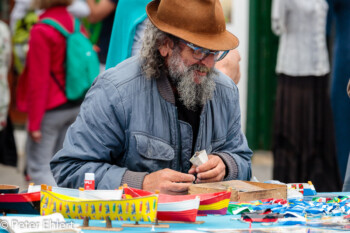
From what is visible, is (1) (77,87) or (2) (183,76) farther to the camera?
(1) (77,87)

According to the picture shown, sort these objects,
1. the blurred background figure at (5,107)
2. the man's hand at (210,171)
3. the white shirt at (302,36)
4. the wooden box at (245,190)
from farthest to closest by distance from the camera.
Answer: the blurred background figure at (5,107) < the white shirt at (302,36) < the man's hand at (210,171) < the wooden box at (245,190)

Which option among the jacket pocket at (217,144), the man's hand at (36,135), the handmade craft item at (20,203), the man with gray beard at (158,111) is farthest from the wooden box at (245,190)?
the man's hand at (36,135)

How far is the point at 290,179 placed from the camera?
25.3 feet

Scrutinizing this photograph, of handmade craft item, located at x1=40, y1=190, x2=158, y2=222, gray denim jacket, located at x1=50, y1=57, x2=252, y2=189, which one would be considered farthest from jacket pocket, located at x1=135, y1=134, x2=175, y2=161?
handmade craft item, located at x1=40, y1=190, x2=158, y2=222

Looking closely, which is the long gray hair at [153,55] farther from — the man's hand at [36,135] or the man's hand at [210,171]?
the man's hand at [36,135]

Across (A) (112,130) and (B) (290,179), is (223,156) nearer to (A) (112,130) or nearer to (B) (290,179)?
(A) (112,130)

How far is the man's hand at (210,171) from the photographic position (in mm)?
3709

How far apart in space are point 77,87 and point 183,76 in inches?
130

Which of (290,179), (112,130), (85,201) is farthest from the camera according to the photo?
(290,179)

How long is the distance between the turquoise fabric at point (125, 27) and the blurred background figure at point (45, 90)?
2077mm

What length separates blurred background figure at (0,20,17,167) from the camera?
24.6ft

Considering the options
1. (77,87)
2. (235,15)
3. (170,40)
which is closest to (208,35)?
(170,40)

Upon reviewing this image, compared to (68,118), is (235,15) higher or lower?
higher

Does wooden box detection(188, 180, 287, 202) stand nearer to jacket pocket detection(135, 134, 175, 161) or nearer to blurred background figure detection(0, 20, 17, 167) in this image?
jacket pocket detection(135, 134, 175, 161)
